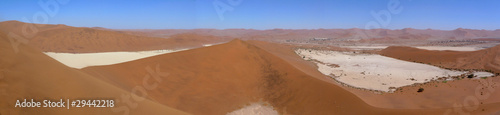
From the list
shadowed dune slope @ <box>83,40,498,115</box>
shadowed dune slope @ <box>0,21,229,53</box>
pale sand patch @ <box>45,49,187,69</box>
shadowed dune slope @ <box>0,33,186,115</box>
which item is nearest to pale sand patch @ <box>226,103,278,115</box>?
shadowed dune slope @ <box>83,40,498,115</box>

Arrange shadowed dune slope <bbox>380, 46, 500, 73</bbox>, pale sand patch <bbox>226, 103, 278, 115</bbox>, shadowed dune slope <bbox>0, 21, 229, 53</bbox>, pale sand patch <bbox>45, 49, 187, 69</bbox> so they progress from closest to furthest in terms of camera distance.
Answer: pale sand patch <bbox>226, 103, 278, 115</bbox> → shadowed dune slope <bbox>380, 46, 500, 73</bbox> → pale sand patch <bbox>45, 49, 187, 69</bbox> → shadowed dune slope <bbox>0, 21, 229, 53</bbox>

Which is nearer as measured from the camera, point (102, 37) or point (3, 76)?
point (3, 76)

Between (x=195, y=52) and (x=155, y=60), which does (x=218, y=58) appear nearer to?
(x=195, y=52)

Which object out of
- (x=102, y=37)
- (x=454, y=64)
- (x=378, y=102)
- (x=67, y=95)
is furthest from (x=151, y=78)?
(x=102, y=37)

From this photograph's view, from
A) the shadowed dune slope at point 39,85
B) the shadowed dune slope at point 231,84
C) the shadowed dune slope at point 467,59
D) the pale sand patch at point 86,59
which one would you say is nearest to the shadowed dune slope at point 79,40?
the pale sand patch at point 86,59

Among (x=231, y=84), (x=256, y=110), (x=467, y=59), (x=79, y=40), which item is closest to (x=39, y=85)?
(x=256, y=110)

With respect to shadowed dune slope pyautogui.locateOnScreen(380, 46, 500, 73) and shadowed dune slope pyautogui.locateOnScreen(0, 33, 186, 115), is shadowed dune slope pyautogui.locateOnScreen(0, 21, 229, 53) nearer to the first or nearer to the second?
shadowed dune slope pyautogui.locateOnScreen(0, 33, 186, 115)
